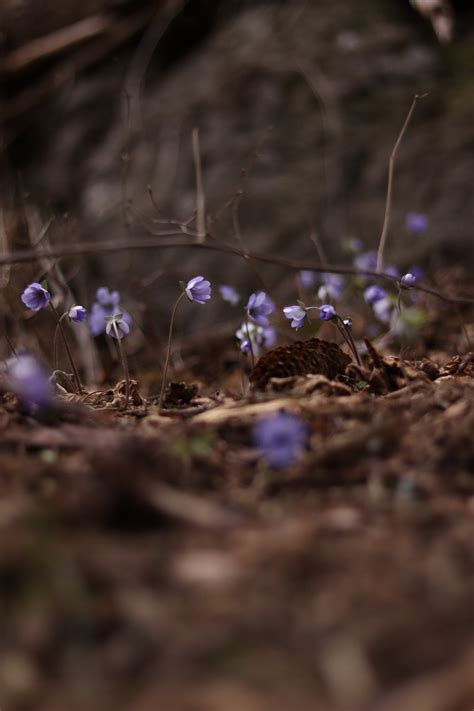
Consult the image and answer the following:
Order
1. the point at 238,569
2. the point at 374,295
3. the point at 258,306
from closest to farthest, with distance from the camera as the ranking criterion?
the point at 238,569 < the point at 258,306 < the point at 374,295

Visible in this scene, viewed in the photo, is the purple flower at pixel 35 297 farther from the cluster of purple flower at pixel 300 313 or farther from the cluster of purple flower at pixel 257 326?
the cluster of purple flower at pixel 300 313

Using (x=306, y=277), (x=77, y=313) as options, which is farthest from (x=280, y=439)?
(x=306, y=277)

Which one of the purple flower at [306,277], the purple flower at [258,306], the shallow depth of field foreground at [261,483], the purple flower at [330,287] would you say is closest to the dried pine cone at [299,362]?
the shallow depth of field foreground at [261,483]

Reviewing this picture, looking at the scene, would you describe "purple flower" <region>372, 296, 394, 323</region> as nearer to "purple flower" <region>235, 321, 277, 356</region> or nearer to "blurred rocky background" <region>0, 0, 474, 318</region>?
"purple flower" <region>235, 321, 277, 356</region>

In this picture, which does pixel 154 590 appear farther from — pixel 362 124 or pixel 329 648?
pixel 362 124

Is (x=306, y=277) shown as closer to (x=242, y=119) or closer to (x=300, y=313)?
(x=300, y=313)

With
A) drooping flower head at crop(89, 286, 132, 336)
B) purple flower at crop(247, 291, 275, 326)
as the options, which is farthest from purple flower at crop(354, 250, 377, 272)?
drooping flower head at crop(89, 286, 132, 336)

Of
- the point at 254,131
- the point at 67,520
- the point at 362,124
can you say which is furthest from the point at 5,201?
the point at 67,520
